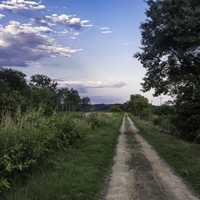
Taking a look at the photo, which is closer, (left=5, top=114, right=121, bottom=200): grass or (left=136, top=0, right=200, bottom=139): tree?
(left=5, top=114, right=121, bottom=200): grass

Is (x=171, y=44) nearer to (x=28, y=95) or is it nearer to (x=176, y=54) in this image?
(x=176, y=54)

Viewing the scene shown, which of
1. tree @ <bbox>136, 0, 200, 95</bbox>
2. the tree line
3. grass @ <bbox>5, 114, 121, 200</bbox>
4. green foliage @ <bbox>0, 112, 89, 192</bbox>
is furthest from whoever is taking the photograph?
tree @ <bbox>136, 0, 200, 95</bbox>

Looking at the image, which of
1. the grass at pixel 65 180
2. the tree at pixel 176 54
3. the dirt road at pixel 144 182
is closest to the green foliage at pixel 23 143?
the grass at pixel 65 180

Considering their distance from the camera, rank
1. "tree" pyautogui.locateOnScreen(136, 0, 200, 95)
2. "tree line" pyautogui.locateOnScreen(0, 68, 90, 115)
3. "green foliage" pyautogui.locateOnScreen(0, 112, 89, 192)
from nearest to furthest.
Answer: "green foliage" pyautogui.locateOnScreen(0, 112, 89, 192)
"tree line" pyautogui.locateOnScreen(0, 68, 90, 115)
"tree" pyautogui.locateOnScreen(136, 0, 200, 95)

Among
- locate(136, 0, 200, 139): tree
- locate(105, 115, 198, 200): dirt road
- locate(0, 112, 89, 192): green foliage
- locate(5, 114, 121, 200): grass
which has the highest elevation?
locate(136, 0, 200, 139): tree

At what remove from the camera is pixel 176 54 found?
Result: 28219mm

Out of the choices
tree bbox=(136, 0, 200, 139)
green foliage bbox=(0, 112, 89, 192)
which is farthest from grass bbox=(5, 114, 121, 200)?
tree bbox=(136, 0, 200, 139)

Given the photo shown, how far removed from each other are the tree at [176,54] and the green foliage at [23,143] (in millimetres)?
13225

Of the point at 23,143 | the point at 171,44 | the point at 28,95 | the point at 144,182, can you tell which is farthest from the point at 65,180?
the point at 28,95

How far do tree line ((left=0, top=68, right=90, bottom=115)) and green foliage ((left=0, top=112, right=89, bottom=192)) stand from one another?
0.70 meters

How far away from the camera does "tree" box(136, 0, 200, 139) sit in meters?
25.5

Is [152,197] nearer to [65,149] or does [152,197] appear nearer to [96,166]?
[96,166]

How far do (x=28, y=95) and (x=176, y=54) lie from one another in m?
37.6

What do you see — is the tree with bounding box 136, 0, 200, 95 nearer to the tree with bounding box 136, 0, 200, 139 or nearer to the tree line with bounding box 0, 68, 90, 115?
the tree with bounding box 136, 0, 200, 139
